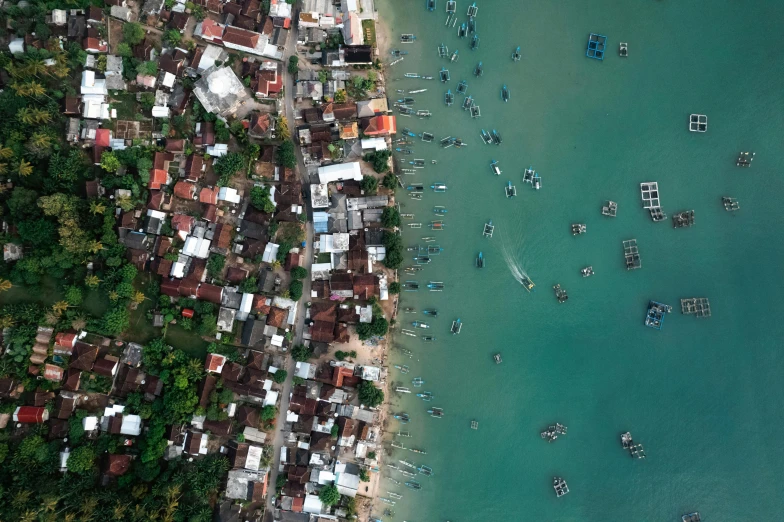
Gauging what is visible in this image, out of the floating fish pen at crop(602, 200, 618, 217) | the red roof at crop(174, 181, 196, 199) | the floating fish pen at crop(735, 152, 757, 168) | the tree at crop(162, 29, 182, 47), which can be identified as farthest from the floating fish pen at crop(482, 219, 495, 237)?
the tree at crop(162, 29, 182, 47)

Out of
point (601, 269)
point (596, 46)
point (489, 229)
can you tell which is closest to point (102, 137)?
point (489, 229)

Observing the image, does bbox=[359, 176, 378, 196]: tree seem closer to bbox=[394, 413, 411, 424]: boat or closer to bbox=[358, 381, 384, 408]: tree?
bbox=[358, 381, 384, 408]: tree

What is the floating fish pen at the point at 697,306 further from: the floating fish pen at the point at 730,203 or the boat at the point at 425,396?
the boat at the point at 425,396

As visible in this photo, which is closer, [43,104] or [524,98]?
[43,104]

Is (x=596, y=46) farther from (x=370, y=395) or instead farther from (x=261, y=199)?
(x=370, y=395)

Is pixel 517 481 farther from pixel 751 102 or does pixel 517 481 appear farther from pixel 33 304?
pixel 33 304

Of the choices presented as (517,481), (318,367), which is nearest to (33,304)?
(318,367)

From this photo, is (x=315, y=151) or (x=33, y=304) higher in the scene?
(x=315, y=151)
